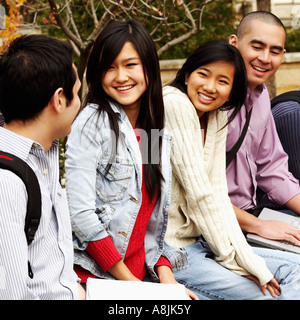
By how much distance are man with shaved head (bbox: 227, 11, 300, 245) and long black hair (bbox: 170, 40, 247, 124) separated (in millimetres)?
312

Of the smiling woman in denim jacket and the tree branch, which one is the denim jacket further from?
the tree branch

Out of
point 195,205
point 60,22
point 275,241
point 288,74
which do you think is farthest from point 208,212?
point 288,74

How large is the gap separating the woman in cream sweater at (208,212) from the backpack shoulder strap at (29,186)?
1.17m

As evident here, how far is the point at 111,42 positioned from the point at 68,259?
109 cm

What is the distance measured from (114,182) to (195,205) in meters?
0.56

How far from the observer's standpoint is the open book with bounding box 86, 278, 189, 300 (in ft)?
6.89

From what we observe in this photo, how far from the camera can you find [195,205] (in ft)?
9.08

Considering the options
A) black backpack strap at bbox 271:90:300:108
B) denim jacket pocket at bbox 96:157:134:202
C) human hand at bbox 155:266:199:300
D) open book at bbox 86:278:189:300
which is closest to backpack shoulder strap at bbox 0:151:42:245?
open book at bbox 86:278:189:300

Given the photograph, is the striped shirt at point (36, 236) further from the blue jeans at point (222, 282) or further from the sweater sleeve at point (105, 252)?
the blue jeans at point (222, 282)

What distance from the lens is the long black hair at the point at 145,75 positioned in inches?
97.6

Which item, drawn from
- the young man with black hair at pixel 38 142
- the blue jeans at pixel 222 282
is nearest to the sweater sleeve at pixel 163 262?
the blue jeans at pixel 222 282

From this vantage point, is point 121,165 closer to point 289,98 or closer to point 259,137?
point 259,137
